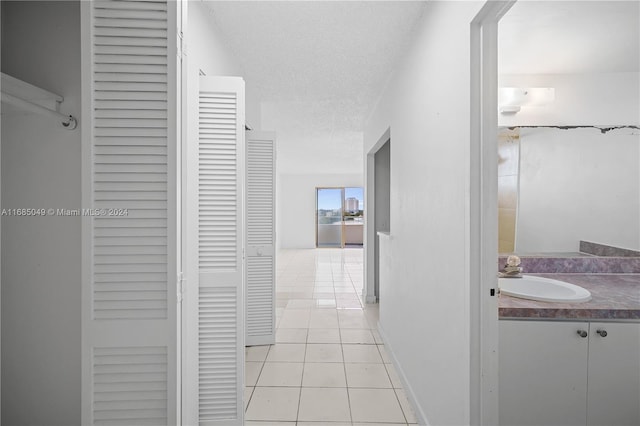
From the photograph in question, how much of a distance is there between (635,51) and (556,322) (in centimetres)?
175

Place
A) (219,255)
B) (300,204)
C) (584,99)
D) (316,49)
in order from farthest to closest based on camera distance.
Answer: (300,204) < (316,49) < (584,99) < (219,255)

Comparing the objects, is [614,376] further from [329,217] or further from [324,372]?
[329,217]

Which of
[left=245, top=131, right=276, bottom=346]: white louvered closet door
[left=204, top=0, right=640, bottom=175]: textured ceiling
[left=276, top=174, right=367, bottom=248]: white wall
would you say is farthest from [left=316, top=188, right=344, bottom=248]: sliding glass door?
[left=245, top=131, right=276, bottom=346]: white louvered closet door

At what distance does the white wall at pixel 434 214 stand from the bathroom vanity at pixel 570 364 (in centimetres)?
26

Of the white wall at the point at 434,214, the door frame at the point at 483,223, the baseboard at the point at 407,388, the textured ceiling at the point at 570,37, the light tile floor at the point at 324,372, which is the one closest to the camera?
the door frame at the point at 483,223

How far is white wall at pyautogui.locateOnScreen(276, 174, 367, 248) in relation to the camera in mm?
10672

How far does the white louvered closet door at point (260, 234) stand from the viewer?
9.47 ft

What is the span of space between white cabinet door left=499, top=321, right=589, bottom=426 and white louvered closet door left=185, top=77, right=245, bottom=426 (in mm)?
1365

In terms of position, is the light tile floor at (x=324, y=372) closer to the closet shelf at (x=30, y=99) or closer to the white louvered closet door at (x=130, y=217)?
the white louvered closet door at (x=130, y=217)

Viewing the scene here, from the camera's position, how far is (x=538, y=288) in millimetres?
1842

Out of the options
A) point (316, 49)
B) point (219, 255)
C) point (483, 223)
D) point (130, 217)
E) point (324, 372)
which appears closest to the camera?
point (130, 217)

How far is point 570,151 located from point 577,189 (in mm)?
273

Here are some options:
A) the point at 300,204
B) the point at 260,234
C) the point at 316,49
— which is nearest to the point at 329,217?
the point at 300,204

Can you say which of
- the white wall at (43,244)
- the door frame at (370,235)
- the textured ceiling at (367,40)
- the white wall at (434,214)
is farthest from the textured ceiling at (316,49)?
the white wall at (43,244)
